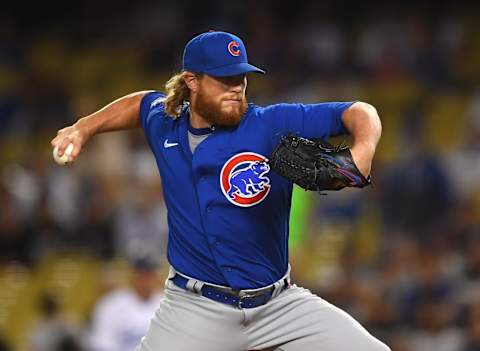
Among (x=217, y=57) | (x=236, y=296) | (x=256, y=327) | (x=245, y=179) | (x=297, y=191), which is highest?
(x=217, y=57)

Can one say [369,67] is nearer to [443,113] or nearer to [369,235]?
[443,113]

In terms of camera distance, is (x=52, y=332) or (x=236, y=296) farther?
(x=52, y=332)

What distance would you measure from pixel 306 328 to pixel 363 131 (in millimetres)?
772

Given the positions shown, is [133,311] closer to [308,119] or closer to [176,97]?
[176,97]

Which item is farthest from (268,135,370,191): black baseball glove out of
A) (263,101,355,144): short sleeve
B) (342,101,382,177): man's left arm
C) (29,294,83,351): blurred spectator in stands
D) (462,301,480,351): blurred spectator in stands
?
(29,294,83,351): blurred spectator in stands

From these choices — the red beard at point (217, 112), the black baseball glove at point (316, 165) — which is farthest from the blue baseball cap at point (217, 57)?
the black baseball glove at point (316, 165)

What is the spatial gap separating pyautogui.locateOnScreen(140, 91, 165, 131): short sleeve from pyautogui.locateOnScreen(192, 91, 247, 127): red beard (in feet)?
1.02

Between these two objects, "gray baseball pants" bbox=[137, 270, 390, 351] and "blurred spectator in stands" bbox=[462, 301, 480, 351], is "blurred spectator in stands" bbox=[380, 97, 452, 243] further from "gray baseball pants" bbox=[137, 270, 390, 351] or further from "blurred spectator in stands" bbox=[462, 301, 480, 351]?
"gray baseball pants" bbox=[137, 270, 390, 351]

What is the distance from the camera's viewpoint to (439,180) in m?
8.41

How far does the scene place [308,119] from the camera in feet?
13.5

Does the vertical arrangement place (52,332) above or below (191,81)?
below

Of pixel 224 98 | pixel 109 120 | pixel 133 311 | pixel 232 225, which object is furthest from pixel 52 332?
pixel 224 98

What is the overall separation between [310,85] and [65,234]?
2.69 meters

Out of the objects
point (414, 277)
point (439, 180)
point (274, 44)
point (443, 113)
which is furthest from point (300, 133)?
point (274, 44)
